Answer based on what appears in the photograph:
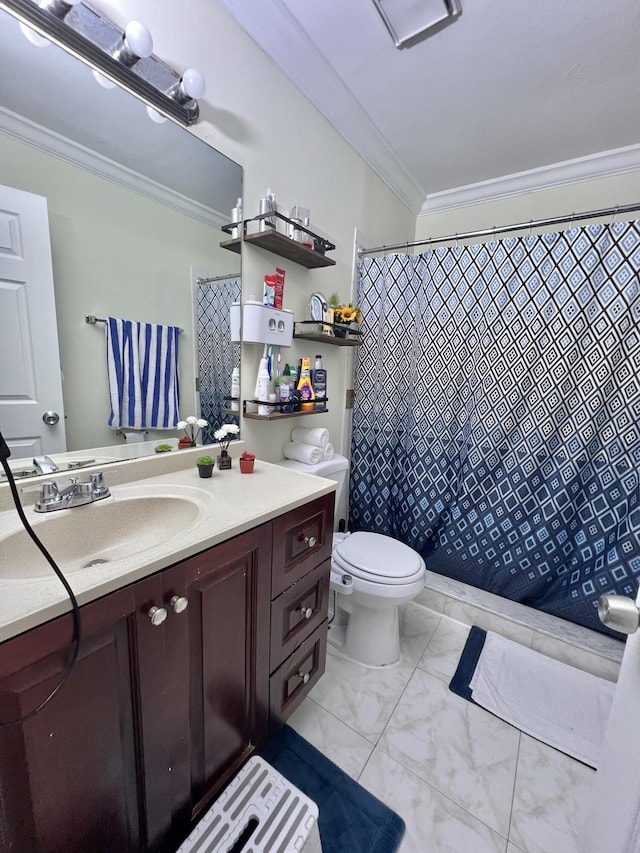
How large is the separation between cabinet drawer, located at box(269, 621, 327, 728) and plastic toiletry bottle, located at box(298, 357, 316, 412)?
880 mm

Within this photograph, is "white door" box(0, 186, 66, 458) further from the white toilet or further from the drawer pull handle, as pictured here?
the white toilet

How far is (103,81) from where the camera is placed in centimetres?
95

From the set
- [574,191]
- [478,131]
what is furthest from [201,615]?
[574,191]

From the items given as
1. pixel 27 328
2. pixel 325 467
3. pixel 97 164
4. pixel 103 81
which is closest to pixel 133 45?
pixel 103 81

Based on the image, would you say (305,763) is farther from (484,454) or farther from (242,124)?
(242,124)

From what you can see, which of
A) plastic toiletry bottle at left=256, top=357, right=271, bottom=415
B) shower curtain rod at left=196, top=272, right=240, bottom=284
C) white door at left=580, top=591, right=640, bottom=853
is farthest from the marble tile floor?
shower curtain rod at left=196, top=272, right=240, bottom=284

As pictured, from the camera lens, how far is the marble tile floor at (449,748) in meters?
0.99

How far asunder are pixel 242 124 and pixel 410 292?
1.08 m

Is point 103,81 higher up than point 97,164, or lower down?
higher up

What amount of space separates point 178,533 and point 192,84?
130cm

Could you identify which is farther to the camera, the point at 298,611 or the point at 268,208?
the point at 268,208

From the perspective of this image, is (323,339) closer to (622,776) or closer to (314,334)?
(314,334)

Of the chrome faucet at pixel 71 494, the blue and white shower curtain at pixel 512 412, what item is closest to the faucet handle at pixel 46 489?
the chrome faucet at pixel 71 494

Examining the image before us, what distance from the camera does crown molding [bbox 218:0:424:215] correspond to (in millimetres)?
1210
